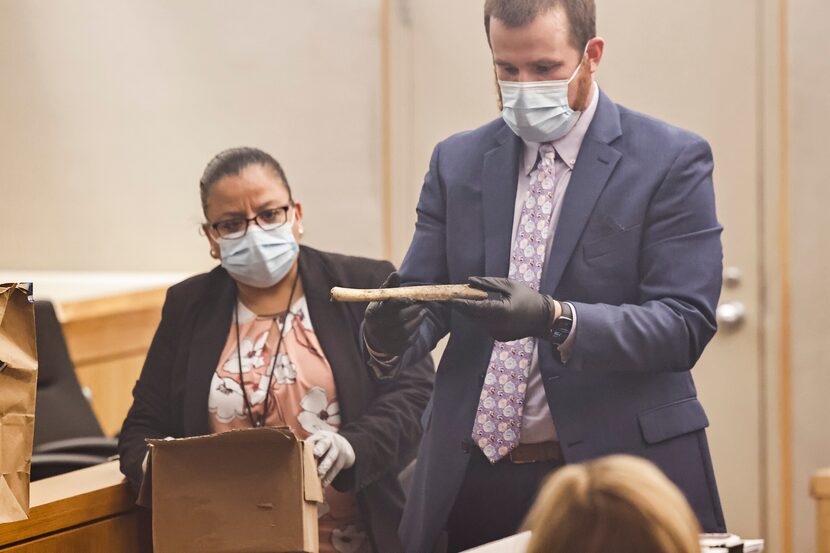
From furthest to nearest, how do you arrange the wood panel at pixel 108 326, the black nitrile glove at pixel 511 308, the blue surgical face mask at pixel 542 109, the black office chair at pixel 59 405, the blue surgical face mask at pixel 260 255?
1. the wood panel at pixel 108 326
2. the black office chair at pixel 59 405
3. the blue surgical face mask at pixel 260 255
4. the blue surgical face mask at pixel 542 109
5. the black nitrile glove at pixel 511 308

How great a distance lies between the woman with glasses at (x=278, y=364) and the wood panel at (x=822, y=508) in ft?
2.37

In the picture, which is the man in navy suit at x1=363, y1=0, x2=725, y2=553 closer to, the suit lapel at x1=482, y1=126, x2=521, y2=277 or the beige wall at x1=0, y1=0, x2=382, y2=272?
the suit lapel at x1=482, y1=126, x2=521, y2=277

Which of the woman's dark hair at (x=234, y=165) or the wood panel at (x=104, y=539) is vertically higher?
the woman's dark hair at (x=234, y=165)

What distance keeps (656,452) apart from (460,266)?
0.45 meters

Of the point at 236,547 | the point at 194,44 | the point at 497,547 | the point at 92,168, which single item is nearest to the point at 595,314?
the point at 497,547

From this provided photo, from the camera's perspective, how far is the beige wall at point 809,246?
2.08 metres

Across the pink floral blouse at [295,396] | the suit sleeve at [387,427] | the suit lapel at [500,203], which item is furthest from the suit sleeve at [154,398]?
the suit lapel at [500,203]

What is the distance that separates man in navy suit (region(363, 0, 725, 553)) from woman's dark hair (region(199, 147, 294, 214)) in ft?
1.42

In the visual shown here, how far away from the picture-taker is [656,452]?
1810 mm

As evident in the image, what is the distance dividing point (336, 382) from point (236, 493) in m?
0.33

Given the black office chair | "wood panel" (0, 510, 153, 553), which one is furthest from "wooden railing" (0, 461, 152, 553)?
the black office chair

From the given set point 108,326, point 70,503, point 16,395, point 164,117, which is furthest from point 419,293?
point 108,326

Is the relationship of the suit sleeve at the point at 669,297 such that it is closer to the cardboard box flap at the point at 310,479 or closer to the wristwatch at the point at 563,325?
the wristwatch at the point at 563,325

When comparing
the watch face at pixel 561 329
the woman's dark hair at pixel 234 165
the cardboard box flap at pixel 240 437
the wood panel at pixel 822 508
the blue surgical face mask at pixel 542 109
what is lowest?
the wood panel at pixel 822 508
